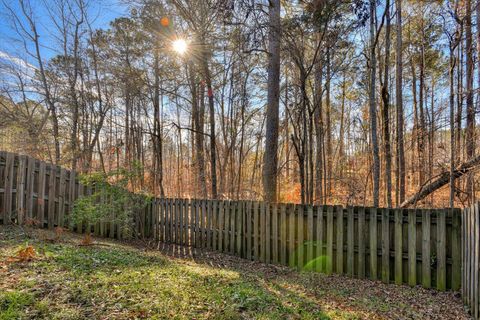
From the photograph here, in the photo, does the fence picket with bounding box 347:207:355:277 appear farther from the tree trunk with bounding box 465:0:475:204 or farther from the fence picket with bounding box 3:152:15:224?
the fence picket with bounding box 3:152:15:224

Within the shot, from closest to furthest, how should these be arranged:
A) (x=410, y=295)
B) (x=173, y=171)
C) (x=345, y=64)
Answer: (x=410, y=295) < (x=345, y=64) < (x=173, y=171)

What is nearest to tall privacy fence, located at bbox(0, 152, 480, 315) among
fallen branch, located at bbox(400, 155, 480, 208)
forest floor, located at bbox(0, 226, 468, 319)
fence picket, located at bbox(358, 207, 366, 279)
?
fence picket, located at bbox(358, 207, 366, 279)

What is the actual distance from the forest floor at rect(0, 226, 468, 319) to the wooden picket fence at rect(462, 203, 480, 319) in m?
0.19

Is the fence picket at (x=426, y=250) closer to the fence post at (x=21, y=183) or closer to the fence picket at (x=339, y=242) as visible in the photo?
the fence picket at (x=339, y=242)

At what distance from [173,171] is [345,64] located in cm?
1133

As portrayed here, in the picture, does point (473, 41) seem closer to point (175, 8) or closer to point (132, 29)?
point (175, 8)

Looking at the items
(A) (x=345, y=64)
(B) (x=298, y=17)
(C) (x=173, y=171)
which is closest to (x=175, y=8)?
(B) (x=298, y=17)

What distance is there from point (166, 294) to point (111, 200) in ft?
13.6

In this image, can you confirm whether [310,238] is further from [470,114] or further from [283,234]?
[470,114]

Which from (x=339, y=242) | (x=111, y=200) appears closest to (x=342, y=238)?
(x=339, y=242)

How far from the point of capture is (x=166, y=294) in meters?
2.53

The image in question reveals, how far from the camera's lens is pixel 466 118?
218 inches

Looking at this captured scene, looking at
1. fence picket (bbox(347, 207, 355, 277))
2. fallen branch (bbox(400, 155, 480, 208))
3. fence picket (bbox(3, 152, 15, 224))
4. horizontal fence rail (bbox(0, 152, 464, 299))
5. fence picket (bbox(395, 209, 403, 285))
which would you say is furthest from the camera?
fence picket (bbox(3, 152, 15, 224))

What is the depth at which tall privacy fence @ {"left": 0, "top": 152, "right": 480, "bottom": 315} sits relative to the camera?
3797mm
